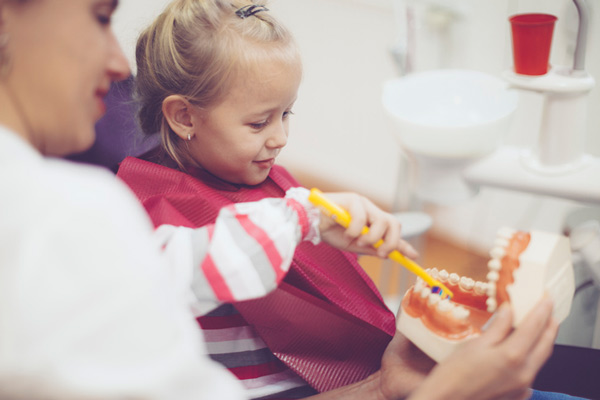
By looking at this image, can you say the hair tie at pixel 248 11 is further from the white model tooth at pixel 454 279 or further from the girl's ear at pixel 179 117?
the white model tooth at pixel 454 279

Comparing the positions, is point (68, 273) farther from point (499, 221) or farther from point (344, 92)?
point (344, 92)

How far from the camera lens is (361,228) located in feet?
2.37

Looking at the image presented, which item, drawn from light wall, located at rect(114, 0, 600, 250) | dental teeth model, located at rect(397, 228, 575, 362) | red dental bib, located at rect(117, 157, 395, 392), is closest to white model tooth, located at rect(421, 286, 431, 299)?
dental teeth model, located at rect(397, 228, 575, 362)

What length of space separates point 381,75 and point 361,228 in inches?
68.6

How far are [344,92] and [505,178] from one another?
1.66m

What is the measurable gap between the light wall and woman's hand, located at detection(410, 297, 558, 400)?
83 centimetres

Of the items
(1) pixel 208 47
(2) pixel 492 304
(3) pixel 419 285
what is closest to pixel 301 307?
(3) pixel 419 285

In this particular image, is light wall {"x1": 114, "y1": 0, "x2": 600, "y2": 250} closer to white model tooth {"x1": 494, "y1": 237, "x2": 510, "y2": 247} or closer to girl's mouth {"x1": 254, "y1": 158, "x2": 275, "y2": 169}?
girl's mouth {"x1": 254, "y1": 158, "x2": 275, "y2": 169}

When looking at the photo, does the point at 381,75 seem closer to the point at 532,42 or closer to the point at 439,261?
the point at 439,261

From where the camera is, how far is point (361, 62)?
2387 mm

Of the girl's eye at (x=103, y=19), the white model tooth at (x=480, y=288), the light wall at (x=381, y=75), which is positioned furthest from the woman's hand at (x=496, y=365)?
the light wall at (x=381, y=75)

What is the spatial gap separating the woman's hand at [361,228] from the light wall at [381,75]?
73 centimetres

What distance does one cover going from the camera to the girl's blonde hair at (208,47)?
37.7 inches

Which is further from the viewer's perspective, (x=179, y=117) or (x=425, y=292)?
(x=179, y=117)
